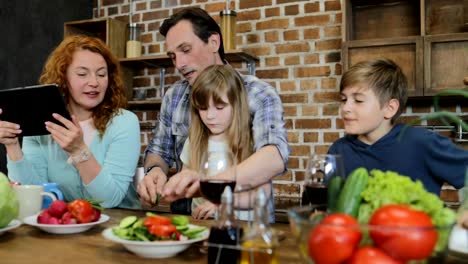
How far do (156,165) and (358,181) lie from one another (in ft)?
4.21

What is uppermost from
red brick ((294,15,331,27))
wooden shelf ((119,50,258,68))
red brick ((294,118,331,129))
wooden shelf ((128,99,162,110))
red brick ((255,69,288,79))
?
red brick ((294,15,331,27))

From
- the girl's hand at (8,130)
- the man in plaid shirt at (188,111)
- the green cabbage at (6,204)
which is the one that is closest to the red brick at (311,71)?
the man in plaid shirt at (188,111)

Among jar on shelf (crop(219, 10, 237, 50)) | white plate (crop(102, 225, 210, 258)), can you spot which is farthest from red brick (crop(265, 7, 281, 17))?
white plate (crop(102, 225, 210, 258))

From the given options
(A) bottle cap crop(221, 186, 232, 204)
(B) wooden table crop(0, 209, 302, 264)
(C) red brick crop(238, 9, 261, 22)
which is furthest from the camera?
(C) red brick crop(238, 9, 261, 22)

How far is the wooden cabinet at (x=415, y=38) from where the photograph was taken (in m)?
2.18

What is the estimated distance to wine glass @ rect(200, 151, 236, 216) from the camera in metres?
0.91

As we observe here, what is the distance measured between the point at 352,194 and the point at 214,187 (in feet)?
0.96

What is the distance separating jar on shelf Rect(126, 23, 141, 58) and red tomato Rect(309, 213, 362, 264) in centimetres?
261

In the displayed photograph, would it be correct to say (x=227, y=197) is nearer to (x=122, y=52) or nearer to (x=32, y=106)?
(x=32, y=106)

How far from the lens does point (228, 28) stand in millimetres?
2666

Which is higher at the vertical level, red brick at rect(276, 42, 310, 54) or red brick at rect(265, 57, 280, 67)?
red brick at rect(276, 42, 310, 54)

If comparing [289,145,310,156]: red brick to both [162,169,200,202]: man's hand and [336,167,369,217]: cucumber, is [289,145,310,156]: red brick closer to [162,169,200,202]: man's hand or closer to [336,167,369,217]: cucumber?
[162,169,200,202]: man's hand

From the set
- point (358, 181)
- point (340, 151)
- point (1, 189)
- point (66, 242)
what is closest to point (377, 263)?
point (358, 181)

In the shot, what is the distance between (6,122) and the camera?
163cm
